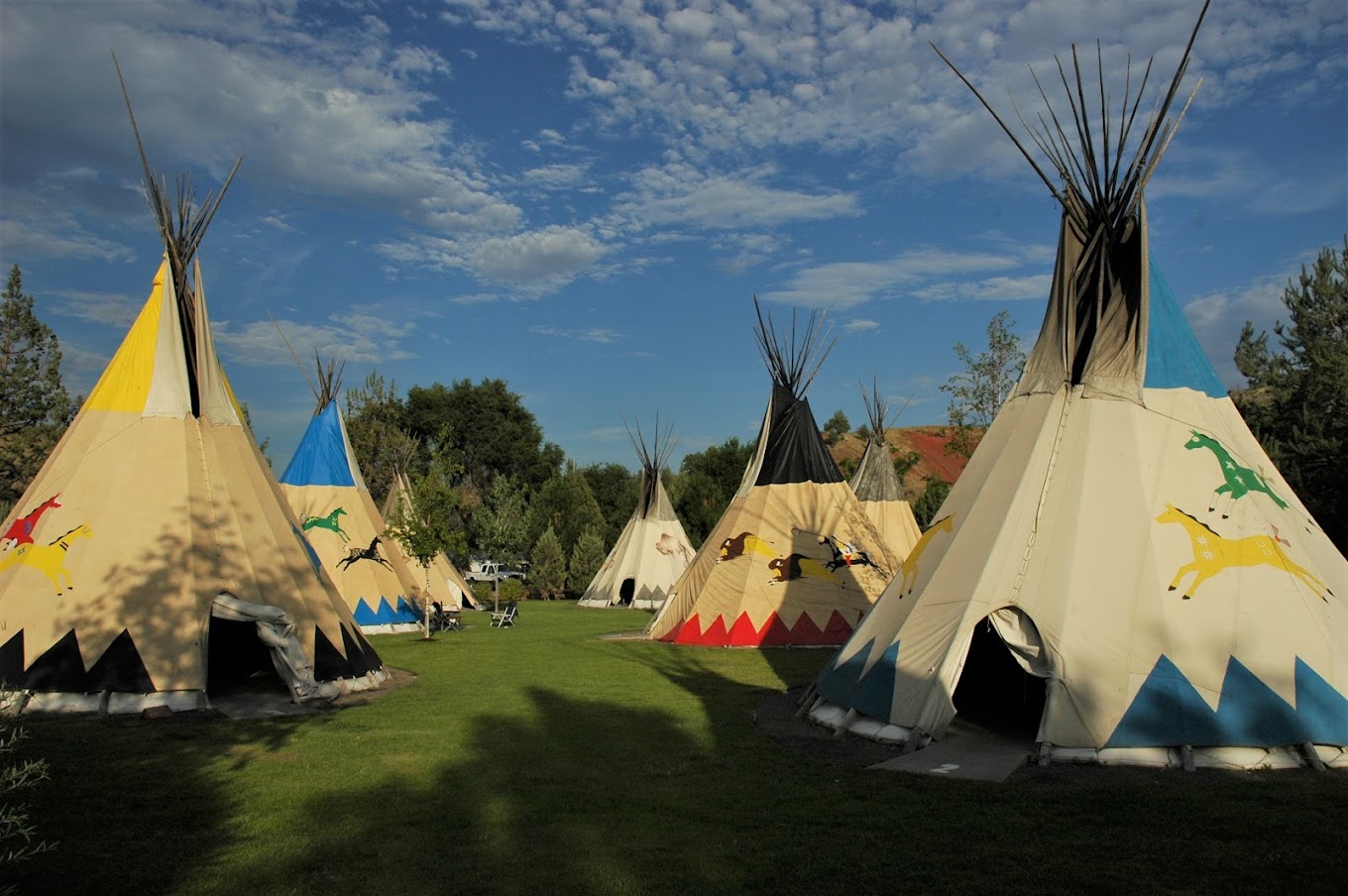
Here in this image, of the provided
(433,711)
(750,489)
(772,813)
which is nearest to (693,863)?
(772,813)

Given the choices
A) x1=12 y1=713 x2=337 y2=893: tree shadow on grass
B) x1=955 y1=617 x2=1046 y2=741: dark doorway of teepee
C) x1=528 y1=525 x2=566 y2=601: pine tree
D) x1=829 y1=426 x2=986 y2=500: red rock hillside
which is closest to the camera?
x1=12 y1=713 x2=337 y2=893: tree shadow on grass

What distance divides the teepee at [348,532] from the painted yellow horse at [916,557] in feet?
50.5

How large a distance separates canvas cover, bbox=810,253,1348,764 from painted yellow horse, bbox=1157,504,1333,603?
19 mm

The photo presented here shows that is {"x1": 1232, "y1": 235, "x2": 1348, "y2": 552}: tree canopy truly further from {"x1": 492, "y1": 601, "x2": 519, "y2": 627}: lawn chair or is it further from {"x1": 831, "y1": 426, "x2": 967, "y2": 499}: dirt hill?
{"x1": 831, "y1": 426, "x2": 967, "y2": 499}: dirt hill

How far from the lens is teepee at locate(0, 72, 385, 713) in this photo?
10875 millimetres

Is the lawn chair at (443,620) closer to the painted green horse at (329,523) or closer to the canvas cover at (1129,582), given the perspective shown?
the painted green horse at (329,523)

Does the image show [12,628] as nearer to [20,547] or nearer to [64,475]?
[20,547]

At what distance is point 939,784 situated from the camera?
770 centimetres

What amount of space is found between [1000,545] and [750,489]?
11853 millimetres

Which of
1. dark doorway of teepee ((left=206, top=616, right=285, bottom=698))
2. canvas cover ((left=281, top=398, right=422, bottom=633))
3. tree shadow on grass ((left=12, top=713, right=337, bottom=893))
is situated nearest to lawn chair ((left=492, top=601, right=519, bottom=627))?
canvas cover ((left=281, top=398, right=422, bottom=633))

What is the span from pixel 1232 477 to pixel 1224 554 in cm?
103

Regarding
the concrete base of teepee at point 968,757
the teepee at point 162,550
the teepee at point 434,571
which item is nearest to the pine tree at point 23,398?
the teepee at point 434,571

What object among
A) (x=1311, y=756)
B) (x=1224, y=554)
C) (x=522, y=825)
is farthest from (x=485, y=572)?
(x=1311, y=756)

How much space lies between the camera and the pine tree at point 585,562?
4103cm
